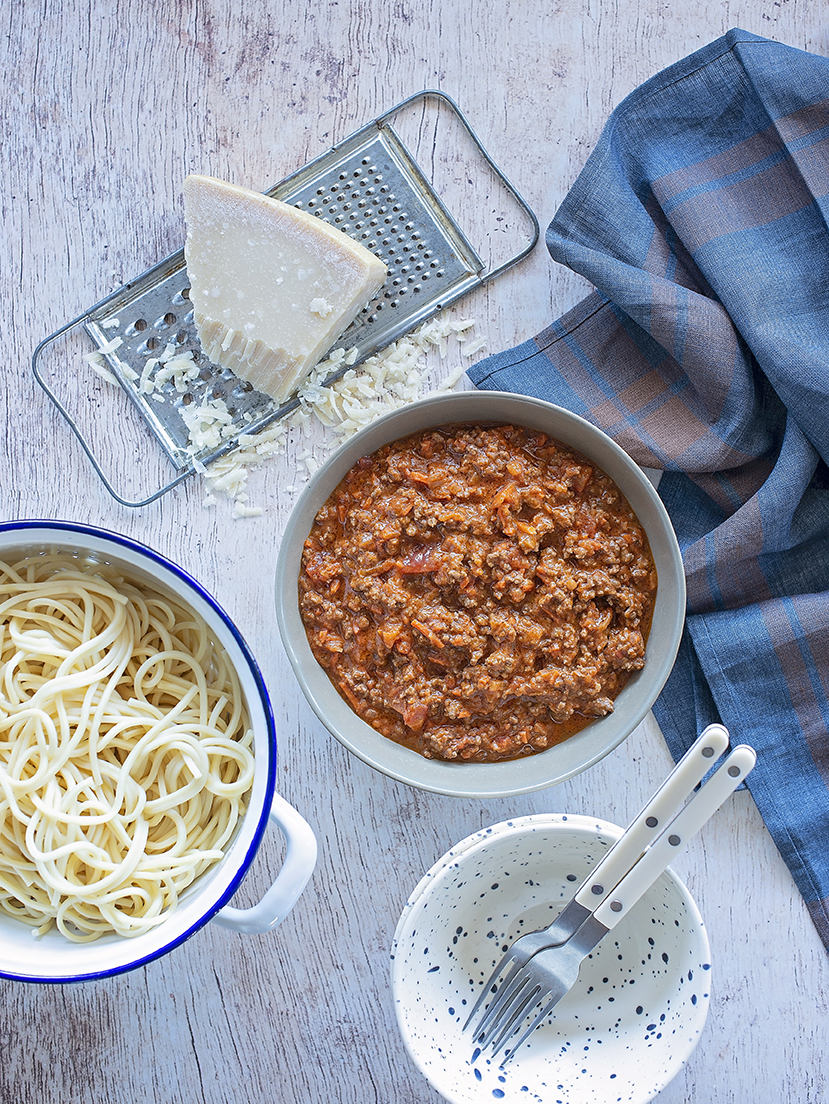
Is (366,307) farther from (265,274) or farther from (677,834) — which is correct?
(677,834)

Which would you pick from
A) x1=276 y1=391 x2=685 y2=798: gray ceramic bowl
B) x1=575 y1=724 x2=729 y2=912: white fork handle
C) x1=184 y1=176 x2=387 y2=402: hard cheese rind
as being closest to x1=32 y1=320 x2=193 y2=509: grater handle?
x1=184 y1=176 x2=387 y2=402: hard cheese rind

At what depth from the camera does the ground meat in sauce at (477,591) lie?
2.04 metres

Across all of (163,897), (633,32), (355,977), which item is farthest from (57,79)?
(355,977)

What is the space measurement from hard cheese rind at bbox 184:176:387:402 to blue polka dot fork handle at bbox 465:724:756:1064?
133 centimetres

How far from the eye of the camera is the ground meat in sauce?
2.04 meters

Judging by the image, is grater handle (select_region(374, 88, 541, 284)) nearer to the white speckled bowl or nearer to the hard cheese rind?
the hard cheese rind

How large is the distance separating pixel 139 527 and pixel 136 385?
38cm

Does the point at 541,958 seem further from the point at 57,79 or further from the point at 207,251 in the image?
the point at 57,79

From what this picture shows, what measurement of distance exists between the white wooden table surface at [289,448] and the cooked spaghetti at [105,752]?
0.34 meters

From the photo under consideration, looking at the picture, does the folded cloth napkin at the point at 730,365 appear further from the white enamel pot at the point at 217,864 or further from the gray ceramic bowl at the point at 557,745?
the white enamel pot at the point at 217,864

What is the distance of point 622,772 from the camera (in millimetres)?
2369

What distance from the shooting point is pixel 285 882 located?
184cm

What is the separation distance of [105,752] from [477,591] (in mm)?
938

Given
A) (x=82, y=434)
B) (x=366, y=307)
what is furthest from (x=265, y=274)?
(x=82, y=434)
